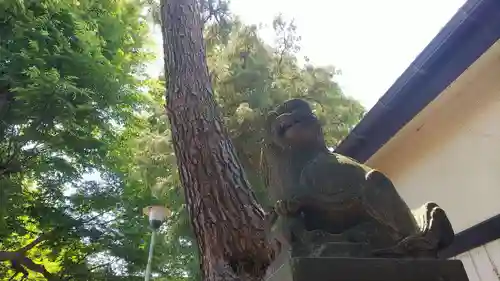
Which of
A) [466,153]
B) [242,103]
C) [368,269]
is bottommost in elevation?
[368,269]

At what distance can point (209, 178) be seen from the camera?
8.63ft

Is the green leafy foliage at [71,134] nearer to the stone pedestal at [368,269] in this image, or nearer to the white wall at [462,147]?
the white wall at [462,147]

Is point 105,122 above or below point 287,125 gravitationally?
above

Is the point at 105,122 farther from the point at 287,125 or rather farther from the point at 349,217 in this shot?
the point at 349,217

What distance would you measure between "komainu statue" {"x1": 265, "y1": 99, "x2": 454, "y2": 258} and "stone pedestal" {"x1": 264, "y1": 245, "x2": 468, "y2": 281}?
4 centimetres

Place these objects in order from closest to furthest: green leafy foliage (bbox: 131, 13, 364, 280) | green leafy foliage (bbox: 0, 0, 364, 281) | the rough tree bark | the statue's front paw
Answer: the statue's front paw → the rough tree bark → green leafy foliage (bbox: 0, 0, 364, 281) → green leafy foliage (bbox: 131, 13, 364, 280)

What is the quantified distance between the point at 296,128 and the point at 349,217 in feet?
1.24

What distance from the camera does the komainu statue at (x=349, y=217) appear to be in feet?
3.88

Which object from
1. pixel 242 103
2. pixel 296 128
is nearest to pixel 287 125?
pixel 296 128

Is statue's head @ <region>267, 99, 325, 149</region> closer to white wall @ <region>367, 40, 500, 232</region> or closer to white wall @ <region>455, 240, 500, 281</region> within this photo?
white wall @ <region>367, 40, 500, 232</region>

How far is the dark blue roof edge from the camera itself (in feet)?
6.49

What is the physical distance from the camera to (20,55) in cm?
499

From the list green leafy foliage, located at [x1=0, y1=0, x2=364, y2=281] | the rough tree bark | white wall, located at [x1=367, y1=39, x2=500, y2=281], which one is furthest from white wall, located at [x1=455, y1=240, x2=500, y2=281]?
green leafy foliage, located at [x1=0, y1=0, x2=364, y2=281]

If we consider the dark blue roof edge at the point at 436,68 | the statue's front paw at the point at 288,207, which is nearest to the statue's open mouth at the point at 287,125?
the statue's front paw at the point at 288,207
